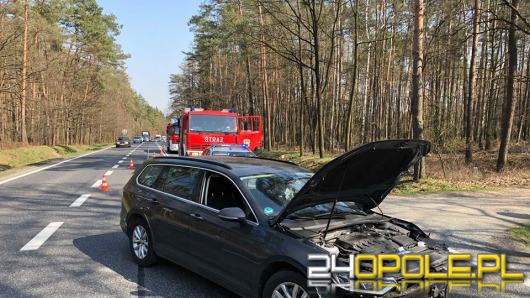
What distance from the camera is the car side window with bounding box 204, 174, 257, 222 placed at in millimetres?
4637

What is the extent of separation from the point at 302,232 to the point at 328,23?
83.7 feet

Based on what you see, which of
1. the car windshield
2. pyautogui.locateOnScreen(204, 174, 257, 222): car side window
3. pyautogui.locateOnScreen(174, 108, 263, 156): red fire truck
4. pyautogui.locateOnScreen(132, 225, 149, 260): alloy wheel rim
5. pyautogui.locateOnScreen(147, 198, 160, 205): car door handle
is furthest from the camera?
pyautogui.locateOnScreen(174, 108, 263, 156): red fire truck

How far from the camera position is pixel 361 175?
4.35m

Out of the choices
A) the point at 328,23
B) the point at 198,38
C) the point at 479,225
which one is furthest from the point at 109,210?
the point at 198,38

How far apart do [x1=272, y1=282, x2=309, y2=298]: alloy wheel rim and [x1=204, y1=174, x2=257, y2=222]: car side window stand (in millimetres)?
964

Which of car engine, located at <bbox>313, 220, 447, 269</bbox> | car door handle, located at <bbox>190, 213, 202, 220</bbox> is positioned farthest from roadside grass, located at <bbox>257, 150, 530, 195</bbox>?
car engine, located at <bbox>313, 220, 447, 269</bbox>

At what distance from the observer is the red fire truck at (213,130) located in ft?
56.2

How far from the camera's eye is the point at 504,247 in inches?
270

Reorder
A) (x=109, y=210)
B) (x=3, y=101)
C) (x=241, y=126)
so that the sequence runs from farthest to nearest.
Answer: (x=3, y=101) < (x=241, y=126) < (x=109, y=210)

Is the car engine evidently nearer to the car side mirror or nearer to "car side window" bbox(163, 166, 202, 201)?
the car side mirror

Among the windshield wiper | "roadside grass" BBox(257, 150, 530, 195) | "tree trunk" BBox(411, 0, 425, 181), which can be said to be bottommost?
"roadside grass" BBox(257, 150, 530, 195)

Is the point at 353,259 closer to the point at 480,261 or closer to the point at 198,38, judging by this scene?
the point at 480,261

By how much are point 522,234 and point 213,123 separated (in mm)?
12471

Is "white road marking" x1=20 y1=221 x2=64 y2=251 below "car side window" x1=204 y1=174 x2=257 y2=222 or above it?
below
